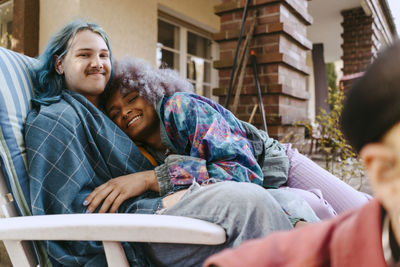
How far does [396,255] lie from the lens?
42 centimetres

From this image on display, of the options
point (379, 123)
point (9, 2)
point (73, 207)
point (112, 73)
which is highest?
point (9, 2)

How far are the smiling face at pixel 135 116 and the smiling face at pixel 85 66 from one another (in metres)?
0.11

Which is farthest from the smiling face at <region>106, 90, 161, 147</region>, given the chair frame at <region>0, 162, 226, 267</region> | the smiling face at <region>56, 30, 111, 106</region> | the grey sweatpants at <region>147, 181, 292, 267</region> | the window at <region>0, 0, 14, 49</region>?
the window at <region>0, 0, 14, 49</region>

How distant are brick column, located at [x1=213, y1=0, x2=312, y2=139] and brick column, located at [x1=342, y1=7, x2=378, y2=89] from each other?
9.82 feet

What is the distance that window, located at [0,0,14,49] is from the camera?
4.25 meters

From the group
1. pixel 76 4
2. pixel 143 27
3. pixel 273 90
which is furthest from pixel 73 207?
pixel 143 27

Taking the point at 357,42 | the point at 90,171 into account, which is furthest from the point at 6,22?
the point at 357,42

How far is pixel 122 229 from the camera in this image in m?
0.83

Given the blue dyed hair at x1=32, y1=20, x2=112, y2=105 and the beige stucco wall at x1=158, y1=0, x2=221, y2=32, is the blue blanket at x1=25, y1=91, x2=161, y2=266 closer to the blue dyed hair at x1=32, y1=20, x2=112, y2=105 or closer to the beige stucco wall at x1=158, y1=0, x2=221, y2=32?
the blue dyed hair at x1=32, y1=20, x2=112, y2=105

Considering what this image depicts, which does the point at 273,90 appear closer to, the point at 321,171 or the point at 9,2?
the point at 321,171

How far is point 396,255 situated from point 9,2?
5.00m

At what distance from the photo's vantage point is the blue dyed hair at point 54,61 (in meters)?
1.50

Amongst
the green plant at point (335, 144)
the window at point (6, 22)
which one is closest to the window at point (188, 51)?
the window at point (6, 22)

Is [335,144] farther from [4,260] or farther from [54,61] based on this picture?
[4,260]
